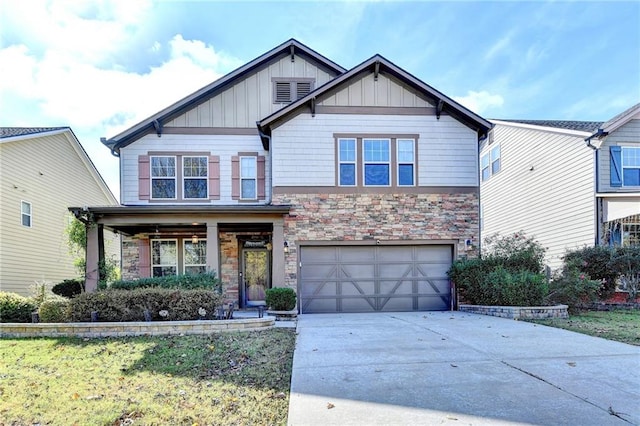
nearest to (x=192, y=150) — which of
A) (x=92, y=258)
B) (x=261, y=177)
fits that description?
(x=261, y=177)

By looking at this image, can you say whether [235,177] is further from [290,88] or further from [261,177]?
[290,88]

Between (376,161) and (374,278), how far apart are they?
12.0ft

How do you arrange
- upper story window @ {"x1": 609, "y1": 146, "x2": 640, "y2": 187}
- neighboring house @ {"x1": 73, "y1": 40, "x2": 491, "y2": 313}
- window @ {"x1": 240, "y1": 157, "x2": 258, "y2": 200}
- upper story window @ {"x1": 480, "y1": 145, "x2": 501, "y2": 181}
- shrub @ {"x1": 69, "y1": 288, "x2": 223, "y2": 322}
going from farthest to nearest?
upper story window @ {"x1": 480, "y1": 145, "x2": 501, "y2": 181}
upper story window @ {"x1": 609, "y1": 146, "x2": 640, "y2": 187}
window @ {"x1": 240, "y1": 157, "x2": 258, "y2": 200}
neighboring house @ {"x1": 73, "y1": 40, "x2": 491, "y2": 313}
shrub @ {"x1": 69, "y1": 288, "x2": 223, "y2": 322}

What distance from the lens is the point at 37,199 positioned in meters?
15.6

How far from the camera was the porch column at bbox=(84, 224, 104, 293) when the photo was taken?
37.1 ft

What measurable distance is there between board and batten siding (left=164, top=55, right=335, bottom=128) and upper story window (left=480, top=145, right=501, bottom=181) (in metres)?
10.1

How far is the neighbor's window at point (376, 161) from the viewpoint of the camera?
13.0 m

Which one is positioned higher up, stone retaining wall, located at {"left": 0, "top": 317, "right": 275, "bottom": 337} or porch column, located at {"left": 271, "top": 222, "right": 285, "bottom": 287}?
porch column, located at {"left": 271, "top": 222, "right": 285, "bottom": 287}

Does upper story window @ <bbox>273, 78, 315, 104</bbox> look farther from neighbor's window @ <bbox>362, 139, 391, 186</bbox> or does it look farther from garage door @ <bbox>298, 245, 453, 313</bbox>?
garage door @ <bbox>298, 245, 453, 313</bbox>

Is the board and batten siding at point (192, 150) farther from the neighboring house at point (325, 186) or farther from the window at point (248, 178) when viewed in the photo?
the window at point (248, 178)

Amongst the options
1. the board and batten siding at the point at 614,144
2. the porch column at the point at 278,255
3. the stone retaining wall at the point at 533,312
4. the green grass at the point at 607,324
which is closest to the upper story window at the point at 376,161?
the porch column at the point at 278,255

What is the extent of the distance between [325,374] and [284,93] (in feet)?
36.5

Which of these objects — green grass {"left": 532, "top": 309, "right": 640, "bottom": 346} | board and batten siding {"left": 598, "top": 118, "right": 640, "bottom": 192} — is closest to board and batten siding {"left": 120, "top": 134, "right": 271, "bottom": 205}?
green grass {"left": 532, "top": 309, "right": 640, "bottom": 346}

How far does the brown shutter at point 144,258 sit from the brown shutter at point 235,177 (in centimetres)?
324
